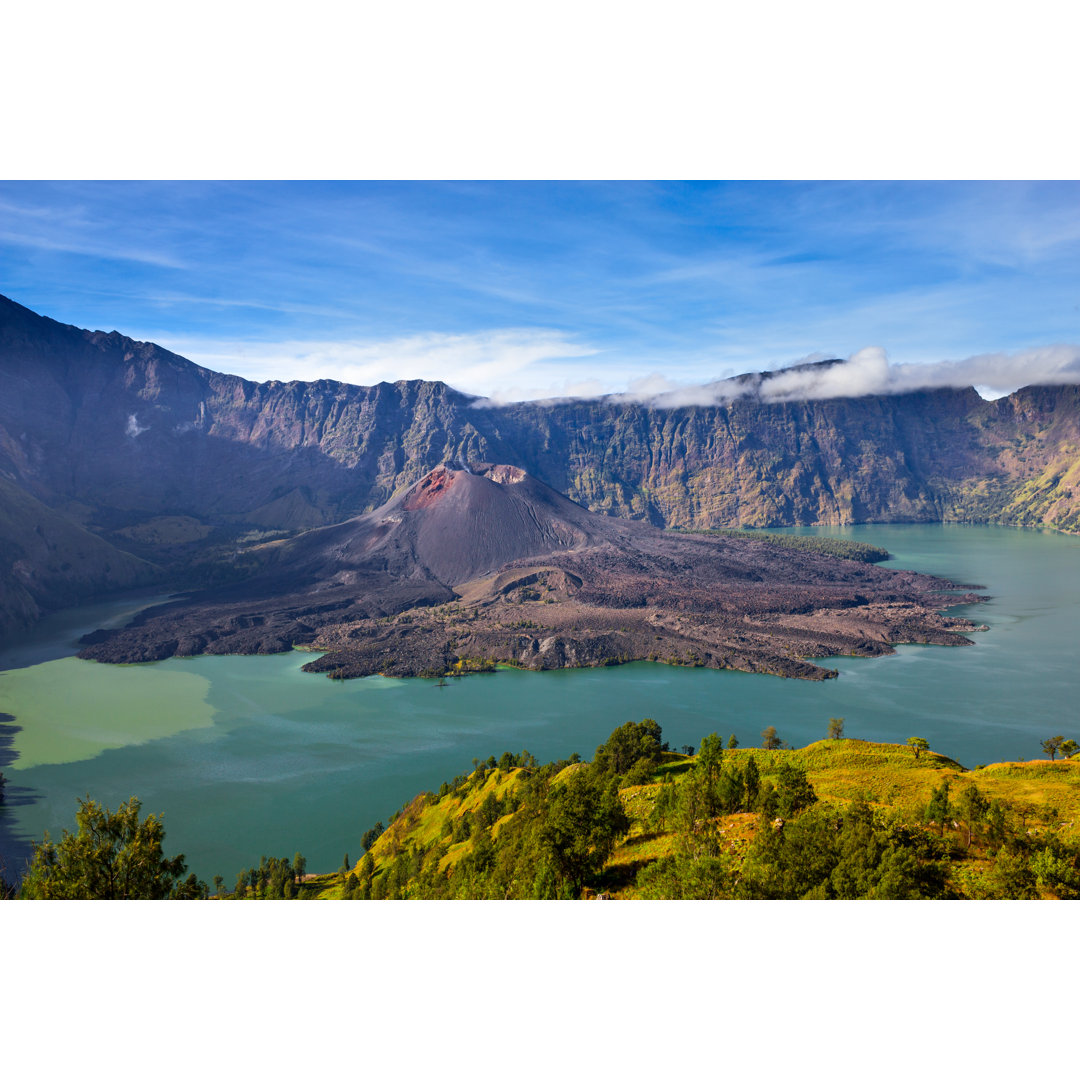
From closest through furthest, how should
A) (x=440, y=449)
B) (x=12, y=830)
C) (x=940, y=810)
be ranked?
(x=940, y=810) < (x=12, y=830) < (x=440, y=449)

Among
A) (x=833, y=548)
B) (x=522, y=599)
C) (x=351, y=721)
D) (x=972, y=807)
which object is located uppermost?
(x=833, y=548)

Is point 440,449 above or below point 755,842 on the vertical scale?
above

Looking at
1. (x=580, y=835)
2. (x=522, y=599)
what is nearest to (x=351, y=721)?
(x=522, y=599)

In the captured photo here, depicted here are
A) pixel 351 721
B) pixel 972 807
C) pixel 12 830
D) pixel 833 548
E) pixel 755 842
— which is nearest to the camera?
pixel 755 842

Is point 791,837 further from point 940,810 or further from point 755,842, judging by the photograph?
point 940,810

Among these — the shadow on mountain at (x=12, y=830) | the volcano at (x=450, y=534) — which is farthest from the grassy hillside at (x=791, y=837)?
the volcano at (x=450, y=534)

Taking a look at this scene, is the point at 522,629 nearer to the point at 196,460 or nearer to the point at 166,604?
the point at 166,604

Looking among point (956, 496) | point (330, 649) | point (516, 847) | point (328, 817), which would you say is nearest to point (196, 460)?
point (330, 649)
